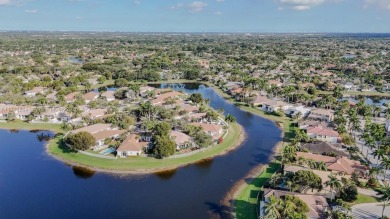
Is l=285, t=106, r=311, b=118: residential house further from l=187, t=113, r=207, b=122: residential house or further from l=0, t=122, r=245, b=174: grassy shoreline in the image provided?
l=0, t=122, r=245, b=174: grassy shoreline

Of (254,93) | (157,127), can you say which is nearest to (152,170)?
(157,127)

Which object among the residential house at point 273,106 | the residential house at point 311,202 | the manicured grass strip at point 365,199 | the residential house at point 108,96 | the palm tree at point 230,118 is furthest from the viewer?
the residential house at point 108,96

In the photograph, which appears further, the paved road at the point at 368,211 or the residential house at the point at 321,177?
the residential house at the point at 321,177

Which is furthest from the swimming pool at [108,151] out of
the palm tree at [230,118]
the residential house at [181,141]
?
the palm tree at [230,118]

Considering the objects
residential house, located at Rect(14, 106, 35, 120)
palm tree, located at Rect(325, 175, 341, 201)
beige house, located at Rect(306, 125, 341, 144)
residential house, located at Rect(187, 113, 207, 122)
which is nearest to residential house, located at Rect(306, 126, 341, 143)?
beige house, located at Rect(306, 125, 341, 144)

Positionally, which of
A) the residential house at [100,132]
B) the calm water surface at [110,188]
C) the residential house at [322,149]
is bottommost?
the calm water surface at [110,188]

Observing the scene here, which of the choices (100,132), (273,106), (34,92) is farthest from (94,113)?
(273,106)

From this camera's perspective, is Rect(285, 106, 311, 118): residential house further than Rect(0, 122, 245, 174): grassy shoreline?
Yes

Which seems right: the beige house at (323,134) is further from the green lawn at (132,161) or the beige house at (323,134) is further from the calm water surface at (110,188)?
the green lawn at (132,161)
